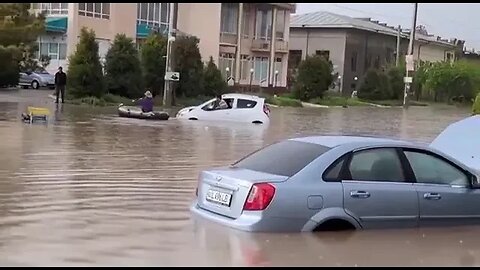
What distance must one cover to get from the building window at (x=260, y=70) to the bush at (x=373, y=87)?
781 cm

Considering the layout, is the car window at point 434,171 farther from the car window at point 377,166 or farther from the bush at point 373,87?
the bush at point 373,87

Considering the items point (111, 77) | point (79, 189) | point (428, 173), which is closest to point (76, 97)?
point (111, 77)

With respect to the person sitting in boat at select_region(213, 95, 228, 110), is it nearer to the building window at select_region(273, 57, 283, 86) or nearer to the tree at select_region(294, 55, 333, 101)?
the tree at select_region(294, 55, 333, 101)

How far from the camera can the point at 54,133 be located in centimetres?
2242

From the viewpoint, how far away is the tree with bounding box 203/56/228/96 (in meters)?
45.6

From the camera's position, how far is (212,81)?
46.0m

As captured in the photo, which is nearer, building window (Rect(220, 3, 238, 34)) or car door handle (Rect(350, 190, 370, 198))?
car door handle (Rect(350, 190, 370, 198))

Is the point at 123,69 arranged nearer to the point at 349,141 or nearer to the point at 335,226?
the point at 349,141

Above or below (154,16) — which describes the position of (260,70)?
below

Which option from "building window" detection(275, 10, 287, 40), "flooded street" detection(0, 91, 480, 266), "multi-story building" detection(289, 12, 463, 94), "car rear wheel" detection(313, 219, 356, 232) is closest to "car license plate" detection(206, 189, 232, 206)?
"flooded street" detection(0, 91, 480, 266)

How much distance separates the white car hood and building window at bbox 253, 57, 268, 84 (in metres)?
53.1

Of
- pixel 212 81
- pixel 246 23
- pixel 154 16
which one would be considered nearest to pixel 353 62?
pixel 246 23

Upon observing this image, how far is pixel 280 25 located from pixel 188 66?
28.4 m

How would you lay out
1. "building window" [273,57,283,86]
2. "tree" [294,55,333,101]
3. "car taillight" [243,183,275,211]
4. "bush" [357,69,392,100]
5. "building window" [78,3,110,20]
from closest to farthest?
"car taillight" [243,183,275,211] → "building window" [78,3,110,20] → "tree" [294,55,333,101] → "bush" [357,69,392,100] → "building window" [273,57,283,86]
